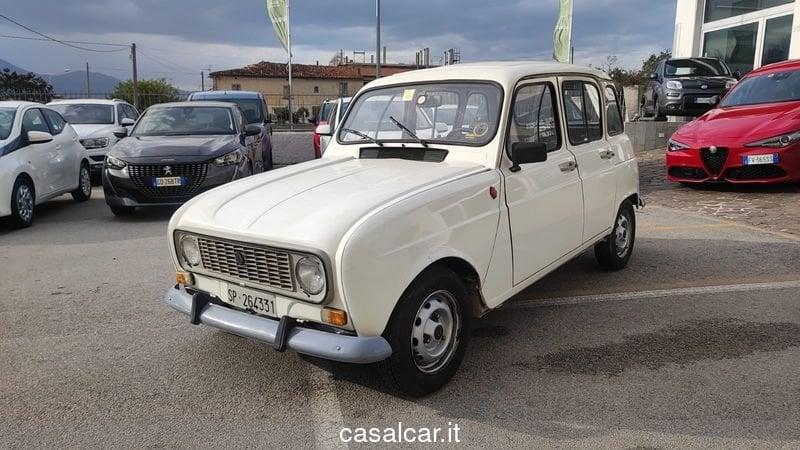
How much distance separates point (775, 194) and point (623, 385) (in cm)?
A: 726

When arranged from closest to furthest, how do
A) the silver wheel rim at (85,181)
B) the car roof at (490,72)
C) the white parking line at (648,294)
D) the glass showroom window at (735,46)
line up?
1. the car roof at (490,72)
2. the white parking line at (648,294)
3. the silver wheel rim at (85,181)
4. the glass showroom window at (735,46)

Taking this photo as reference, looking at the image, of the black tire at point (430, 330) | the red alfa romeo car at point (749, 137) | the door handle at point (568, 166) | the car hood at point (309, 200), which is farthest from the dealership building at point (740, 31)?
the black tire at point (430, 330)

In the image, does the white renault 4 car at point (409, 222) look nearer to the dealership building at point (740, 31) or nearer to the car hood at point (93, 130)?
the car hood at point (93, 130)

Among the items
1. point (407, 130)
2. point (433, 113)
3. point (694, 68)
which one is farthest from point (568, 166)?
point (694, 68)

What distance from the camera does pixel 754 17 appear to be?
54.7 ft

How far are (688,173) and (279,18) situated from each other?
1938cm

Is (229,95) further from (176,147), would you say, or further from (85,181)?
(176,147)

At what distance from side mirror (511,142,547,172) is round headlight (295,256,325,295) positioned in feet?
5.01

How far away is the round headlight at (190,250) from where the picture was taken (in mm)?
3499

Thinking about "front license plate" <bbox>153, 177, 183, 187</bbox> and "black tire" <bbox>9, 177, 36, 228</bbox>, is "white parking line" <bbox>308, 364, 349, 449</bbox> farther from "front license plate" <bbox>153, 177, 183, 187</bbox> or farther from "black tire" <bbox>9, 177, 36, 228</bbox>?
"black tire" <bbox>9, 177, 36, 228</bbox>

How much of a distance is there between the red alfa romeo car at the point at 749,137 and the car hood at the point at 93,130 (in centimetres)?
1074

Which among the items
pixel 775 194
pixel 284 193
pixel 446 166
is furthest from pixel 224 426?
pixel 775 194

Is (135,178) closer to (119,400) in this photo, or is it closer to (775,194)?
(119,400)

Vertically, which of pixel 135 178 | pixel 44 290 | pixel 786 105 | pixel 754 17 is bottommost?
pixel 44 290
